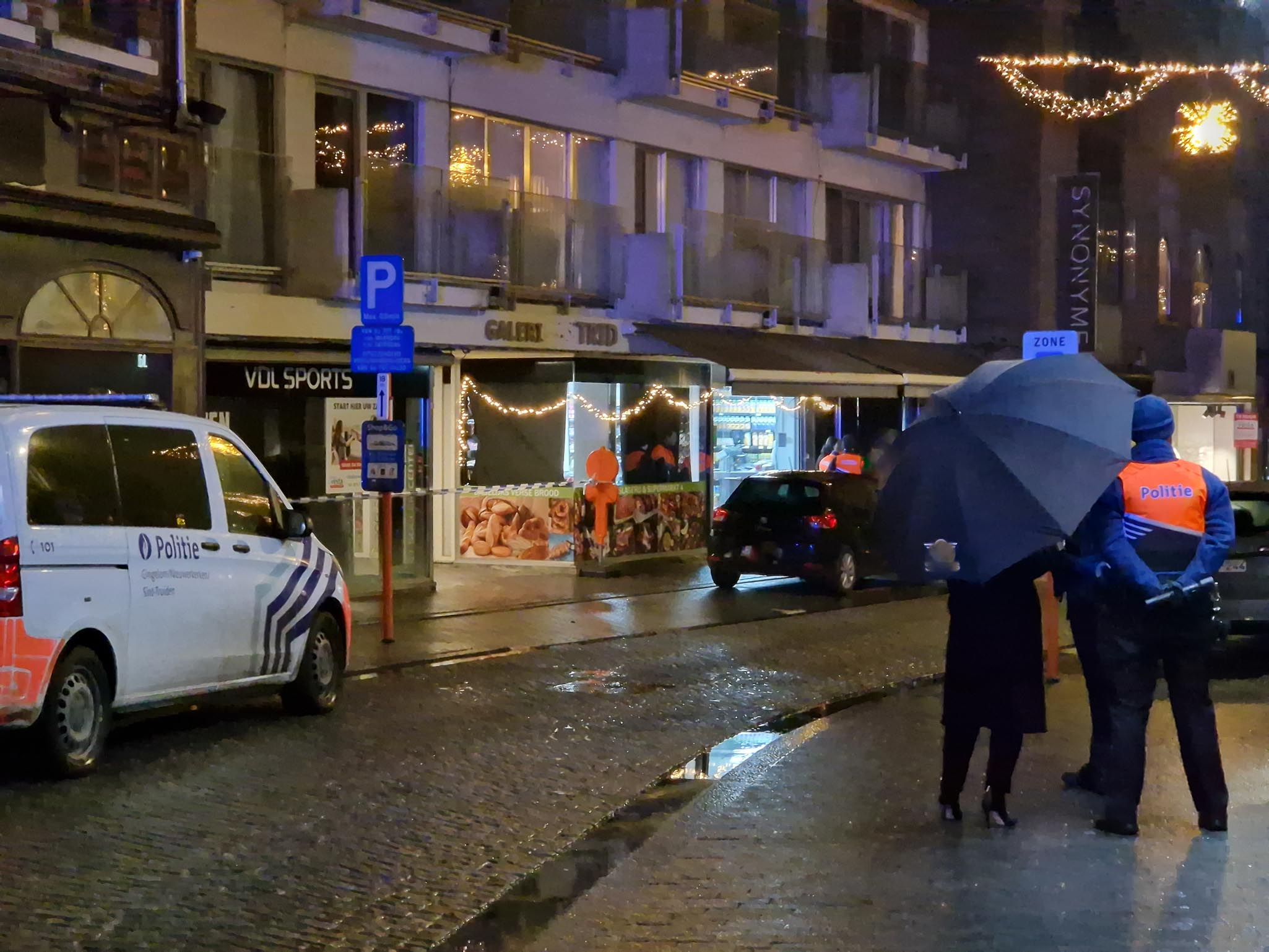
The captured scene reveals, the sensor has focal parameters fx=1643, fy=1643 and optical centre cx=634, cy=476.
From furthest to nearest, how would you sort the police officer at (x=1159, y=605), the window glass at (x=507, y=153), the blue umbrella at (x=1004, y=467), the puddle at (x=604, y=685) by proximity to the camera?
the window glass at (x=507, y=153) < the puddle at (x=604, y=685) < the police officer at (x=1159, y=605) < the blue umbrella at (x=1004, y=467)

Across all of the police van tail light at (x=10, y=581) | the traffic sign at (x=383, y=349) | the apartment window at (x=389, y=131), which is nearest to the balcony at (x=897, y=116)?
the apartment window at (x=389, y=131)

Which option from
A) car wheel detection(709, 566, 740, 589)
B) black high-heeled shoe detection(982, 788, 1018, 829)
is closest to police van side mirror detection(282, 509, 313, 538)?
black high-heeled shoe detection(982, 788, 1018, 829)

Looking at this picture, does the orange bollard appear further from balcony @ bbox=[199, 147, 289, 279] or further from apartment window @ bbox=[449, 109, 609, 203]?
apartment window @ bbox=[449, 109, 609, 203]

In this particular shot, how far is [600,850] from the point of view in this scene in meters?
7.41

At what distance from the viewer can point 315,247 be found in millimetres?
18312

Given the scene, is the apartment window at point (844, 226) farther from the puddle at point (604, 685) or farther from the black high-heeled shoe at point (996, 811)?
the black high-heeled shoe at point (996, 811)

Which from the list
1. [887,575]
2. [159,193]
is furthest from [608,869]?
[887,575]

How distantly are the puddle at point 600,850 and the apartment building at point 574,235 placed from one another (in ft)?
29.1

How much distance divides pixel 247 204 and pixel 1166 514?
508 inches

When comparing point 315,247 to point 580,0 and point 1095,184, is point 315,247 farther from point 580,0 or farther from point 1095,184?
point 1095,184

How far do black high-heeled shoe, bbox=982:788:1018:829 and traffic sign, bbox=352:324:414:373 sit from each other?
800 centimetres

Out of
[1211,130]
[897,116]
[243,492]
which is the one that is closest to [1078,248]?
[897,116]

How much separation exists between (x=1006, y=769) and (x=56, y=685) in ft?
15.5

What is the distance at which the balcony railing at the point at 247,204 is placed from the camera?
17609mm
